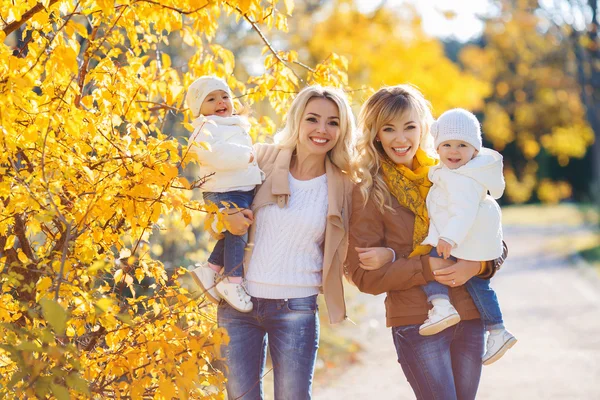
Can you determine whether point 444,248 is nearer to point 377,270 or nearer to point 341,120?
point 377,270

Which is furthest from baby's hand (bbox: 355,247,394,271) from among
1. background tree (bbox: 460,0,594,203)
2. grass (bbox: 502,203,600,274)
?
background tree (bbox: 460,0,594,203)

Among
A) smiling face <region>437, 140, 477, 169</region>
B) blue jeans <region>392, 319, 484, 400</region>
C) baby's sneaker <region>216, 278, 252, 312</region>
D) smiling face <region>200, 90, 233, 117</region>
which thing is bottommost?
blue jeans <region>392, 319, 484, 400</region>

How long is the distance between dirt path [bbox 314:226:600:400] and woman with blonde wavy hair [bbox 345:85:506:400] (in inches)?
149

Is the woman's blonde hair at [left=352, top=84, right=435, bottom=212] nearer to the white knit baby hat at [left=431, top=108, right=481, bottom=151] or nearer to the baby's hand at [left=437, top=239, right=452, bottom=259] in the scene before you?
the white knit baby hat at [left=431, top=108, right=481, bottom=151]

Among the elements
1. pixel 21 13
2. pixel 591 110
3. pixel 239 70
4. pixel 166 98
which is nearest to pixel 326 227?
pixel 166 98

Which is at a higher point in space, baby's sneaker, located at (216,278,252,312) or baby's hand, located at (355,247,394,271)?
baby's hand, located at (355,247,394,271)

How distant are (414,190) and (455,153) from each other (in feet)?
0.79

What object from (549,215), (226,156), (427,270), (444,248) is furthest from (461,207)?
(549,215)

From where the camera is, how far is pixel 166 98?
13.7ft

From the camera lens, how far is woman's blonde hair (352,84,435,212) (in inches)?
143

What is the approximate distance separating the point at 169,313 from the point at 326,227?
791 mm

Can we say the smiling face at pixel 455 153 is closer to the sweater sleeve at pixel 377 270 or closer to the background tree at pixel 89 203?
the sweater sleeve at pixel 377 270

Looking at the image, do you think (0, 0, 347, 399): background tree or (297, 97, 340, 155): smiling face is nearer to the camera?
(0, 0, 347, 399): background tree

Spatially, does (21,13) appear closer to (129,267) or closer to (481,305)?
(129,267)
